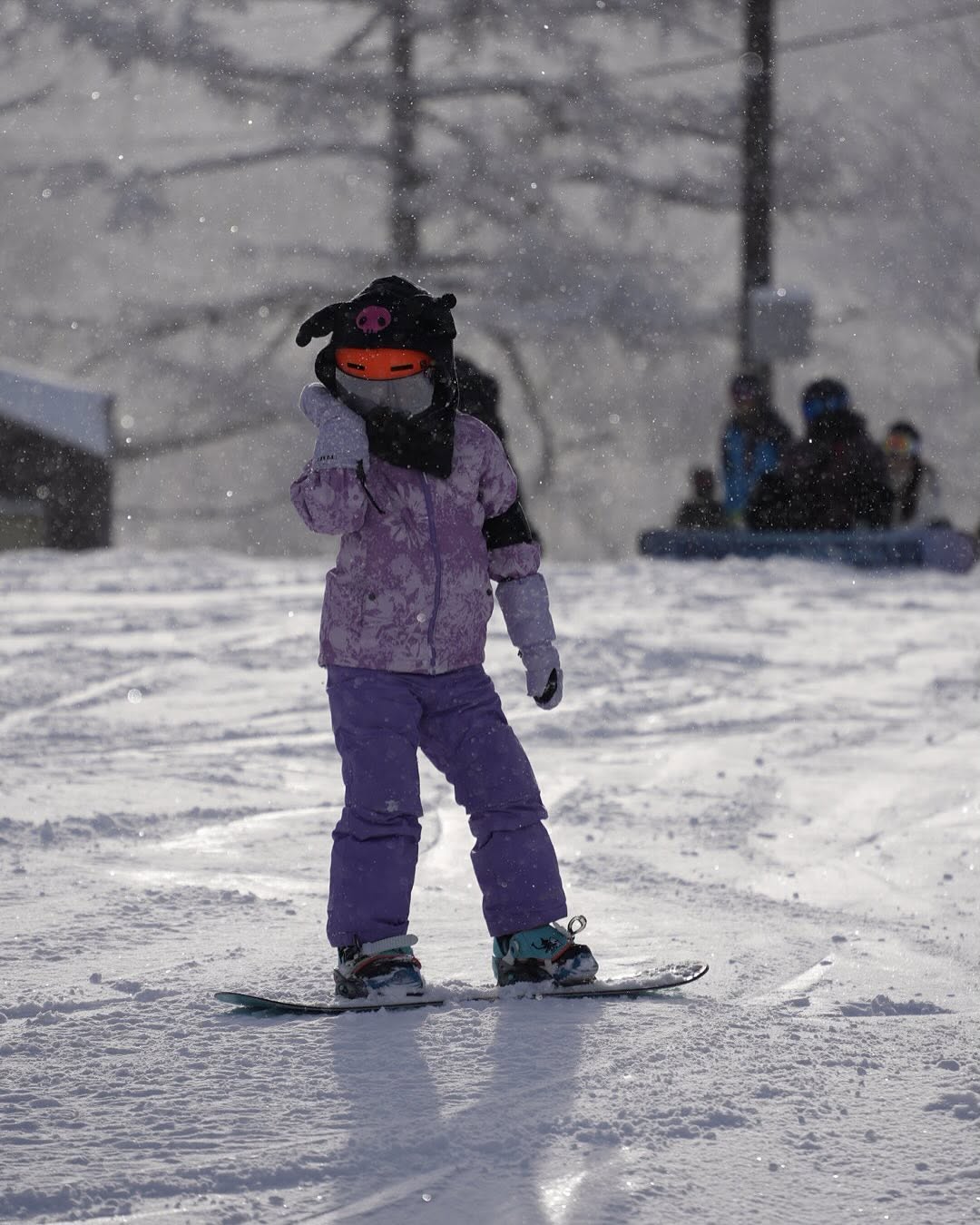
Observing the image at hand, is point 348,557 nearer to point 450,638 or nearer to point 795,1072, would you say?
point 450,638

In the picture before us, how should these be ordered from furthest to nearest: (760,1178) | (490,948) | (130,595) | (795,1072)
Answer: (130,595)
(490,948)
(795,1072)
(760,1178)

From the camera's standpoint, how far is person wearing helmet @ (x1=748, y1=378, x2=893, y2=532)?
12.0 m

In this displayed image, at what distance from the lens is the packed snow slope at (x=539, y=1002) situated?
84.4 inches

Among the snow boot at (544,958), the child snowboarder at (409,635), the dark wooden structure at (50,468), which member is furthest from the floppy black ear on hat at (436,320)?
the dark wooden structure at (50,468)

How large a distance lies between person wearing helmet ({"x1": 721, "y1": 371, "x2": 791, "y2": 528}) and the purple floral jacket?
1005cm

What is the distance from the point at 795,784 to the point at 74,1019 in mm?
3049

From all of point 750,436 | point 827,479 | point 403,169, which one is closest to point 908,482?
point 827,479

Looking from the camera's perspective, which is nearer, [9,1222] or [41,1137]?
[9,1222]

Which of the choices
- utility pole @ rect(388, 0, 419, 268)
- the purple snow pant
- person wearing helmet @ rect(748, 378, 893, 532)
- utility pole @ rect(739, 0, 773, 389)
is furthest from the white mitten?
utility pole @ rect(388, 0, 419, 268)

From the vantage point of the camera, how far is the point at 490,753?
311 centimetres

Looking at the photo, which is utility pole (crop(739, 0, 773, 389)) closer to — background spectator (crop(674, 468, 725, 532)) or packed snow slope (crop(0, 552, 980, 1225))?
background spectator (crop(674, 468, 725, 532))

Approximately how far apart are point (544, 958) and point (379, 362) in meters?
→ 1.15

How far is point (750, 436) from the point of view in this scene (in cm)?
1317

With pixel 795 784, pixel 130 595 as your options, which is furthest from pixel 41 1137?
pixel 130 595
